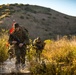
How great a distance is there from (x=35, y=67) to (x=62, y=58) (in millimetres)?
1165

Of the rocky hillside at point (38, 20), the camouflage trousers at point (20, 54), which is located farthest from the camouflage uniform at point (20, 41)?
the rocky hillside at point (38, 20)

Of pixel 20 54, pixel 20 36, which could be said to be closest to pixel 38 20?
pixel 20 36

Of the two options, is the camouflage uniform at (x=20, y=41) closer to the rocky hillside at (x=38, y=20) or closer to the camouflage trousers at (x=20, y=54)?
the camouflage trousers at (x=20, y=54)

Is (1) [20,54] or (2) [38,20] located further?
(2) [38,20]

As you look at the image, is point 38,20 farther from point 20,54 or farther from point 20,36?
point 20,54

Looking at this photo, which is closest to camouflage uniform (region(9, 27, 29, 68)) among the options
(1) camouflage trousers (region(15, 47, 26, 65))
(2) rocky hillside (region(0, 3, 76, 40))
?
(1) camouflage trousers (region(15, 47, 26, 65))

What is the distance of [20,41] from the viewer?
14.4 m

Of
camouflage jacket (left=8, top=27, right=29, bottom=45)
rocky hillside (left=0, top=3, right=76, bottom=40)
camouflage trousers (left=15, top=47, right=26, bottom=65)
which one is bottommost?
rocky hillside (left=0, top=3, right=76, bottom=40)

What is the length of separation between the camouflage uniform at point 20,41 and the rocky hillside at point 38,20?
49.0 metres

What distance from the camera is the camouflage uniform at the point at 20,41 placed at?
14.3 meters

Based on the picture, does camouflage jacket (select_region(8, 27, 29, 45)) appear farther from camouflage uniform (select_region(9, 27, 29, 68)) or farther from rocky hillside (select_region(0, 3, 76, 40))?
rocky hillside (select_region(0, 3, 76, 40))

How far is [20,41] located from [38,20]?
64397mm

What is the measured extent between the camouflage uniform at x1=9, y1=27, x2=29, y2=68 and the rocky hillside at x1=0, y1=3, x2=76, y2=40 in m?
49.0

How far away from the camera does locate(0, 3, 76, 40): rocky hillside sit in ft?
228
